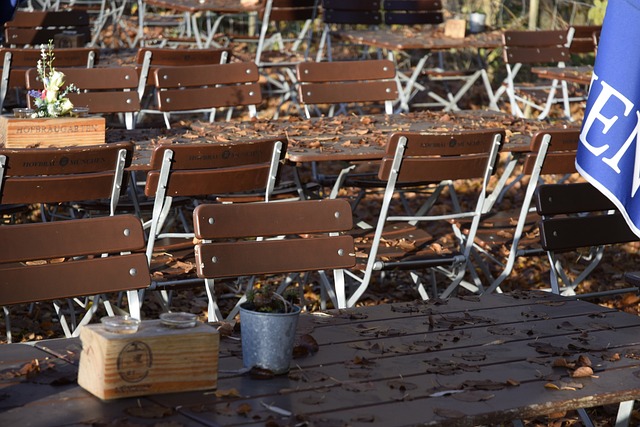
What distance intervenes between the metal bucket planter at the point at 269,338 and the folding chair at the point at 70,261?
752 millimetres

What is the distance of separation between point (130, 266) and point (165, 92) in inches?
134

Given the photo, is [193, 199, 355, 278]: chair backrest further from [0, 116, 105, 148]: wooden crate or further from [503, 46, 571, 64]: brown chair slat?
[503, 46, 571, 64]: brown chair slat

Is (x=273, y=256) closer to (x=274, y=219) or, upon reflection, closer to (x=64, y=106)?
(x=274, y=219)

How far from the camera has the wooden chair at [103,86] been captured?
6176 mm

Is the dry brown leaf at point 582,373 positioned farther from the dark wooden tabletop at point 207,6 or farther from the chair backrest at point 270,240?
the dark wooden tabletop at point 207,6

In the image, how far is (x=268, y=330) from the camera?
244 cm

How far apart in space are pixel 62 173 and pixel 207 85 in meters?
2.33

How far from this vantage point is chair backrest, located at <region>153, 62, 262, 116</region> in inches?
252

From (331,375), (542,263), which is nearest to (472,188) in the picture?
(542,263)

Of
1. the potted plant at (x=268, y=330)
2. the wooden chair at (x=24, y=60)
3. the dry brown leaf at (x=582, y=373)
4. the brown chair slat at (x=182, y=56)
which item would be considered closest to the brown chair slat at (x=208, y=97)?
the brown chair slat at (x=182, y=56)

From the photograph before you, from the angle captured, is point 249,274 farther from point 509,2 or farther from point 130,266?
point 509,2

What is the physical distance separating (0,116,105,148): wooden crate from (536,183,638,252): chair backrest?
1929 mm

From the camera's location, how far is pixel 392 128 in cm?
577

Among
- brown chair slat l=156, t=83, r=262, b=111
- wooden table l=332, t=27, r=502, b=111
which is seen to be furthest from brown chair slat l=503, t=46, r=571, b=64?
brown chair slat l=156, t=83, r=262, b=111
